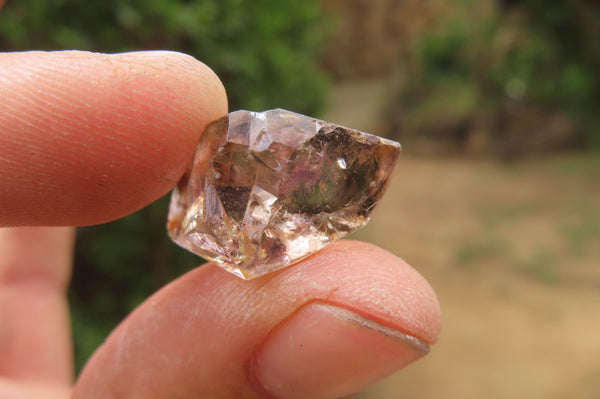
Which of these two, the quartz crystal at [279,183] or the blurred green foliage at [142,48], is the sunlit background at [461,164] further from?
the quartz crystal at [279,183]

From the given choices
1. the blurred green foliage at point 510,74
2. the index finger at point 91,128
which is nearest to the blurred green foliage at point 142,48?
the index finger at point 91,128

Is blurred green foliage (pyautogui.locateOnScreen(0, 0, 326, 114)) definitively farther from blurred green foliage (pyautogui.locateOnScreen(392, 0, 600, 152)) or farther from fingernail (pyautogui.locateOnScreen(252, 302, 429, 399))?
blurred green foliage (pyautogui.locateOnScreen(392, 0, 600, 152))

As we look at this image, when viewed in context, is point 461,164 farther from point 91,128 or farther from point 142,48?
point 91,128

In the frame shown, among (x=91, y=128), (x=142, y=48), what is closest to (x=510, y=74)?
(x=142, y=48)

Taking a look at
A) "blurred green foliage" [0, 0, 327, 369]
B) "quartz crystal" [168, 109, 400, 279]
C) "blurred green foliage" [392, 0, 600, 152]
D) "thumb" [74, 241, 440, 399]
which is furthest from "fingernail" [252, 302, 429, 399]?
"blurred green foliage" [392, 0, 600, 152]

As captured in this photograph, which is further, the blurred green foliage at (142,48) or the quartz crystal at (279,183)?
the blurred green foliage at (142,48)

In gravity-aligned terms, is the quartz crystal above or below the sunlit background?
above

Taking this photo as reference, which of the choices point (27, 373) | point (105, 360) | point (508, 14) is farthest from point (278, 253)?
point (508, 14)
